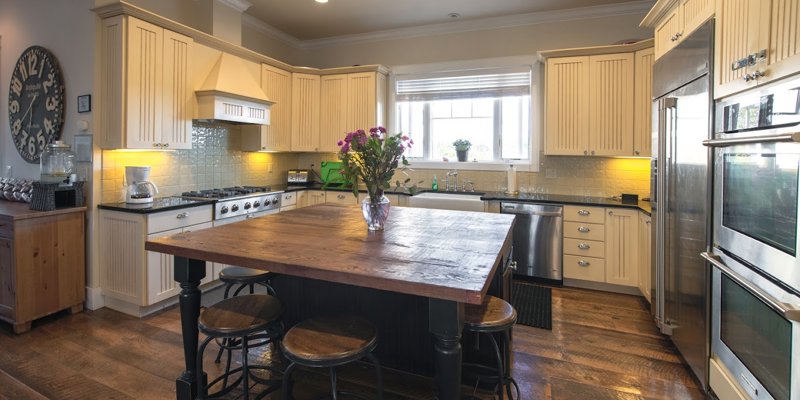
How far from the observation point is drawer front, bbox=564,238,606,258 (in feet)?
12.9

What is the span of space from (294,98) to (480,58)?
2305mm

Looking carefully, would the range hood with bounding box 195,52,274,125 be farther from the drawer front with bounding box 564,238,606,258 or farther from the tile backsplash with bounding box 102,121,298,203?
the drawer front with bounding box 564,238,606,258

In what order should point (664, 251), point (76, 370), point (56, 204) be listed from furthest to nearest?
point (56, 204) < point (664, 251) < point (76, 370)

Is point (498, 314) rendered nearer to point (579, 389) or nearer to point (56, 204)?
point (579, 389)

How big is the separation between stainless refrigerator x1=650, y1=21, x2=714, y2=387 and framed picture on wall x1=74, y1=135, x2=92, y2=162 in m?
4.12

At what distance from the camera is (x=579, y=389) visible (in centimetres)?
227

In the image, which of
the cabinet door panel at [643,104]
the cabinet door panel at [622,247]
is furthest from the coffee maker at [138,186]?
the cabinet door panel at [643,104]

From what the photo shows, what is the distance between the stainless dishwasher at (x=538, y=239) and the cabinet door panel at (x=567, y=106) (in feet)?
2.29

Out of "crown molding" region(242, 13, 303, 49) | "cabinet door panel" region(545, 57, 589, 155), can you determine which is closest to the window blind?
"cabinet door panel" region(545, 57, 589, 155)

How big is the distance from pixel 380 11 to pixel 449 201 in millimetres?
2217

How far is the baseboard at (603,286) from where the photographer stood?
388 centimetres


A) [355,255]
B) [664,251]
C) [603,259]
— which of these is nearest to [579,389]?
[664,251]

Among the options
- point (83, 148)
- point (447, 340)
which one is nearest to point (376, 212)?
point (447, 340)

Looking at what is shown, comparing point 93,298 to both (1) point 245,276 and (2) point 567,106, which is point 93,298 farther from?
(2) point 567,106
